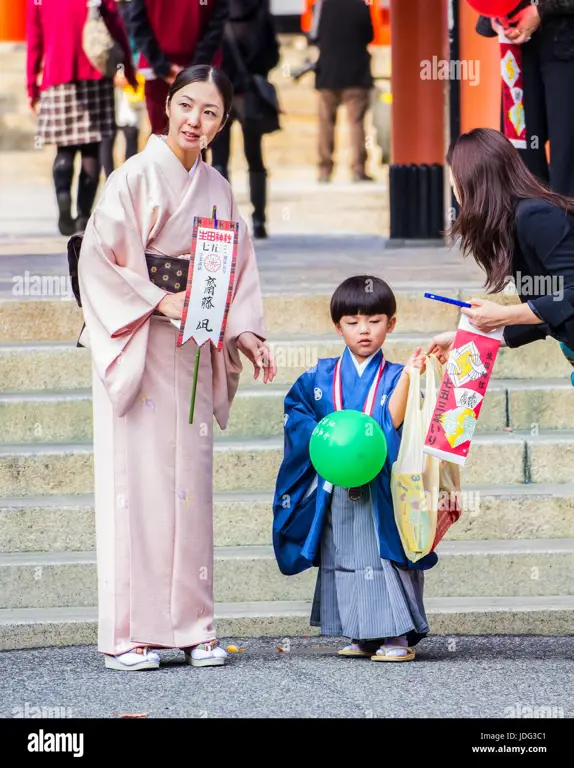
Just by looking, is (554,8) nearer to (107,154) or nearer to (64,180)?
(64,180)

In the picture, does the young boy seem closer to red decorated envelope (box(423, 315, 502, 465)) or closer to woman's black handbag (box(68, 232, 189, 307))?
red decorated envelope (box(423, 315, 502, 465))

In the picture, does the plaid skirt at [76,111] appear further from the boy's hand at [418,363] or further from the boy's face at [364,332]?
the boy's hand at [418,363]

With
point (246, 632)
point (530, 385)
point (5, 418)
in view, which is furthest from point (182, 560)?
point (530, 385)

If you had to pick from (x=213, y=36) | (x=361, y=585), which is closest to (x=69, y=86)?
(x=213, y=36)

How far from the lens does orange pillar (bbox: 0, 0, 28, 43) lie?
18.3m

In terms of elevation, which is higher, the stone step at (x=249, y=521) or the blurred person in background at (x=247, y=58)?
the blurred person in background at (x=247, y=58)

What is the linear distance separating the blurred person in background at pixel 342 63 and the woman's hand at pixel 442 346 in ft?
26.5

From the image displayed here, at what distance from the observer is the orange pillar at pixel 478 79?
29.1 ft

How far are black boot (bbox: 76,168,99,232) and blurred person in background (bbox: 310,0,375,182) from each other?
4.14 m

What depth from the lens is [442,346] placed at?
4711mm

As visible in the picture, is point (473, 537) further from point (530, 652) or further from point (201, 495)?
point (201, 495)

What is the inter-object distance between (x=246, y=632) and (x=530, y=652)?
0.96m

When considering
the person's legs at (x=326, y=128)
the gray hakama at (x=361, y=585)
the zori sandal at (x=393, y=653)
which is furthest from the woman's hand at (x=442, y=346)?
the person's legs at (x=326, y=128)

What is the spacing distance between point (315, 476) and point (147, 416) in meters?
0.59
